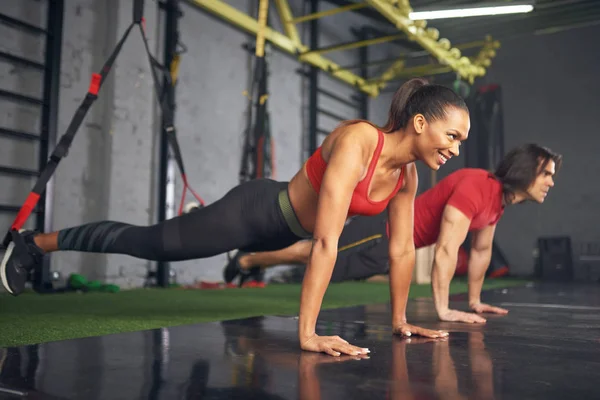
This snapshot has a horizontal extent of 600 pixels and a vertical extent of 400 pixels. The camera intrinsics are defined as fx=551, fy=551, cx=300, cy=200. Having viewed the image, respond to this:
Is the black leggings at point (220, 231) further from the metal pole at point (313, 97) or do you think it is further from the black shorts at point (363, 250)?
the metal pole at point (313, 97)

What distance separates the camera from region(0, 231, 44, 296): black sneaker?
238 centimetres

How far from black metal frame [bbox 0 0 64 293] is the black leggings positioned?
2.16 m

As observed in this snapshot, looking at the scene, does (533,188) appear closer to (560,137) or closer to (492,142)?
(492,142)

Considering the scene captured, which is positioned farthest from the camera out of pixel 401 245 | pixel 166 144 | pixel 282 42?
pixel 282 42

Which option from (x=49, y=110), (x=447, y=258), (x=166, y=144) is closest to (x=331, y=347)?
(x=447, y=258)

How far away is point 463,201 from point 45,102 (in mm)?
3270

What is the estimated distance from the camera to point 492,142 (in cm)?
795

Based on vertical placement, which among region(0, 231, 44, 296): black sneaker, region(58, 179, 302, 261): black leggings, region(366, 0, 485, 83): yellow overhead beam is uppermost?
region(366, 0, 485, 83): yellow overhead beam

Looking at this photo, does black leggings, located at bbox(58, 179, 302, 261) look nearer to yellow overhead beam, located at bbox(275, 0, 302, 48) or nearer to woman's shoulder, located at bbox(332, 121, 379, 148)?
woman's shoulder, located at bbox(332, 121, 379, 148)

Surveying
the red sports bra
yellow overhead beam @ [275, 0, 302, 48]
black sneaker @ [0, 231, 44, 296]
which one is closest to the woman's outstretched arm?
Result: the red sports bra

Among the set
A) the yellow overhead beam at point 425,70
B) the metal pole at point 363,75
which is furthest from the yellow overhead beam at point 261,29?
the metal pole at point 363,75

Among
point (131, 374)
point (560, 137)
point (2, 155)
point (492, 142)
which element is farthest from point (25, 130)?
point (560, 137)

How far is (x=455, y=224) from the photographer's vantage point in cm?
265

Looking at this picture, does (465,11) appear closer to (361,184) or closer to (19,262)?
(361,184)
